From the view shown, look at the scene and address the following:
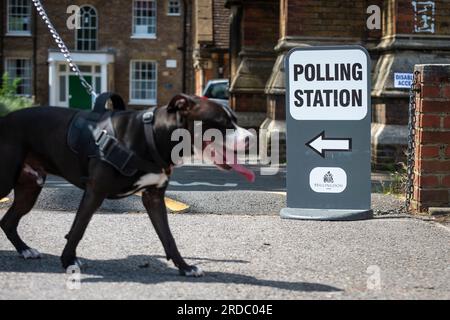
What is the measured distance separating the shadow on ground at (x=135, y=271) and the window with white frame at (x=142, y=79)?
3260cm

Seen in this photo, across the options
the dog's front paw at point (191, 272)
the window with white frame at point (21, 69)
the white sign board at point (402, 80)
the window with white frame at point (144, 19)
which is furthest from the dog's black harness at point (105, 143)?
the window with white frame at point (21, 69)

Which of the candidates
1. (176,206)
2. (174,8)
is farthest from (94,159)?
(174,8)

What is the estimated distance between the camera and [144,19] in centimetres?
3825

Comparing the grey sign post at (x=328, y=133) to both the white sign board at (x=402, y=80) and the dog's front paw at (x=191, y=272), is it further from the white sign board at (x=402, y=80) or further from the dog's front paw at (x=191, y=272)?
the white sign board at (x=402, y=80)

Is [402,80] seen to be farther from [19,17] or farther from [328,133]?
[19,17]

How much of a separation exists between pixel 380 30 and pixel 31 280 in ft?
36.5

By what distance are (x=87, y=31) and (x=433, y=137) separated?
3174 cm

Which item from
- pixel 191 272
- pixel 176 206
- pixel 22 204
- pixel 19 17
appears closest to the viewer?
pixel 191 272

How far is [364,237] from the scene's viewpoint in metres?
6.87

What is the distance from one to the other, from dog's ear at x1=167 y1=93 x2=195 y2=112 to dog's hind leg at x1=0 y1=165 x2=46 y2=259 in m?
1.42

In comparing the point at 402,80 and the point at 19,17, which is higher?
the point at 19,17

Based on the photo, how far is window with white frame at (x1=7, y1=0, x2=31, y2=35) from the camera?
38000mm

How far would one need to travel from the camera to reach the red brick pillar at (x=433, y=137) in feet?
26.7

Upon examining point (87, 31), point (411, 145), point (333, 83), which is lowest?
point (411, 145)
